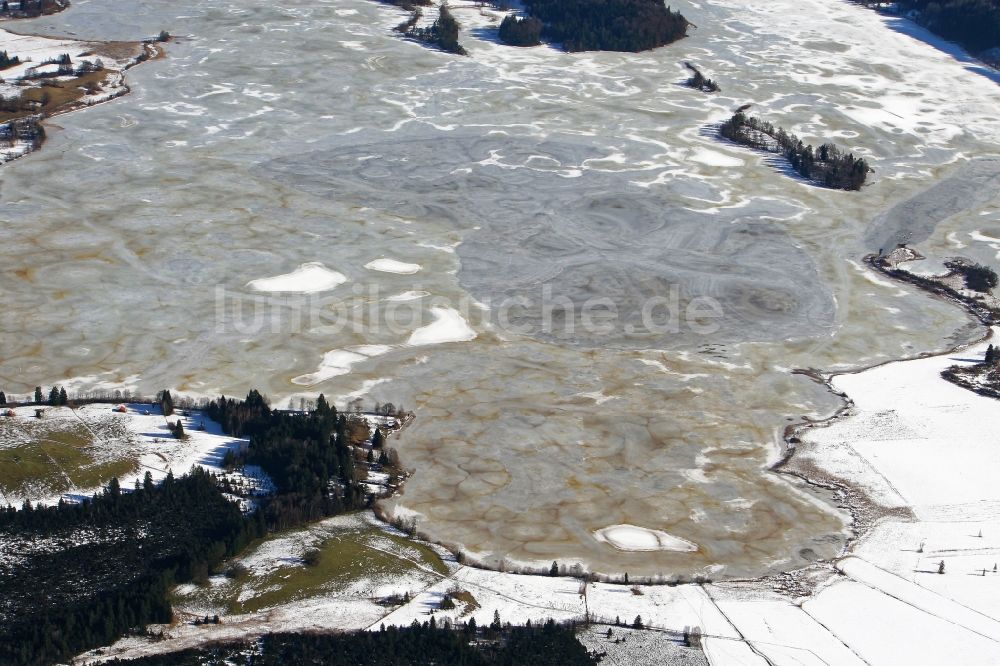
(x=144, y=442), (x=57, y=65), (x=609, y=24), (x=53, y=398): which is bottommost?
(x=144, y=442)

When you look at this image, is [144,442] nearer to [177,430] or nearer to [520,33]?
[177,430]

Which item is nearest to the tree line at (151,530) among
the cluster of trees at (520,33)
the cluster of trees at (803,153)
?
the cluster of trees at (803,153)

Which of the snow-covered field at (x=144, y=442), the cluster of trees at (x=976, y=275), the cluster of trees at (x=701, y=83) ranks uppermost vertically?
the cluster of trees at (x=701, y=83)

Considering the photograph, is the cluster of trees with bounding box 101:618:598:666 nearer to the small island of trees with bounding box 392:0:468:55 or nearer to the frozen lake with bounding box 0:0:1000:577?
the frozen lake with bounding box 0:0:1000:577

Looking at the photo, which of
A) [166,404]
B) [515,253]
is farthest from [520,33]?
[166,404]

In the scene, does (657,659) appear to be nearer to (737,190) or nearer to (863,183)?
(737,190)

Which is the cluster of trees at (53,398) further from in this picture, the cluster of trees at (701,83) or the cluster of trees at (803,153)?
the cluster of trees at (701,83)

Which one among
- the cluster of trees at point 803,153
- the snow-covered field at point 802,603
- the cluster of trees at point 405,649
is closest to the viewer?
the cluster of trees at point 405,649

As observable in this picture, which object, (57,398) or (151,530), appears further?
(57,398)
